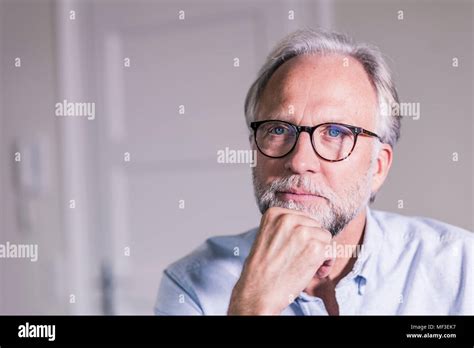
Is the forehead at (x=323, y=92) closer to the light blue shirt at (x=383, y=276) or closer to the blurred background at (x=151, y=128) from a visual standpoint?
the blurred background at (x=151, y=128)

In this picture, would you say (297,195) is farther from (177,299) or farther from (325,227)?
(177,299)

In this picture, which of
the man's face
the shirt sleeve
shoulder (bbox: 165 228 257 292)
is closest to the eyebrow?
the man's face

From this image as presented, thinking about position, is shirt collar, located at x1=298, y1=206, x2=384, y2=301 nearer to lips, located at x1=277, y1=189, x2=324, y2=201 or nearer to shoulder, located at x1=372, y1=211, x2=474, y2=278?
shoulder, located at x1=372, y1=211, x2=474, y2=278

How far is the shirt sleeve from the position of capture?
1125mm

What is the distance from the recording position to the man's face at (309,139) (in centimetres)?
108

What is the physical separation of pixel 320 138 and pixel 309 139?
2 cm

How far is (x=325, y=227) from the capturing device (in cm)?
109

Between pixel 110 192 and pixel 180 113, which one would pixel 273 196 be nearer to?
pixel 180 113

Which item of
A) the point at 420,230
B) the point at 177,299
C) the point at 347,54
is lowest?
the point at 177,299

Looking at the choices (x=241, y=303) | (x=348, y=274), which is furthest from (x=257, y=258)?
(x=348, y=274)

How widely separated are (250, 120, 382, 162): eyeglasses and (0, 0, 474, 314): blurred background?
0.43 feet

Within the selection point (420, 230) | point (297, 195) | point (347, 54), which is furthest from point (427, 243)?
point (347, 54)

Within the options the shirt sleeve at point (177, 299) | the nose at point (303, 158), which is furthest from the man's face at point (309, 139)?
the shirt sleeve at point (177, 299)
